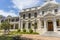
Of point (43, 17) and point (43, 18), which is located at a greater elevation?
point (43, 17)

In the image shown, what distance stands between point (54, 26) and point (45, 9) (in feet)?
22.9

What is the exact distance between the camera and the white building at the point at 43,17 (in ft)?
115

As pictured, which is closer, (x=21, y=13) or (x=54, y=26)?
(x=54, y=26)

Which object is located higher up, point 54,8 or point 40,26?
point 54,8

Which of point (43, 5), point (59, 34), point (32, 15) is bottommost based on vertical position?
point (59, 34)

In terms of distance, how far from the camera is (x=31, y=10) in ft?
138

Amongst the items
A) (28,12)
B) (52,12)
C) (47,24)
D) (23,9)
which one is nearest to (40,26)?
(47,24)

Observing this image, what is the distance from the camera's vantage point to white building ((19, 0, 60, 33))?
35.1 m

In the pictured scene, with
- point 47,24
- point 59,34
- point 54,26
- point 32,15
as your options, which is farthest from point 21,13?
point 59,34

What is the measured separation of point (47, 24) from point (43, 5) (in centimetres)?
659

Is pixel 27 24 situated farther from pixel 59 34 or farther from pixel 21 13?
pixel 59 34

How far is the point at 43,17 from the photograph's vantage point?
36094 millimetres

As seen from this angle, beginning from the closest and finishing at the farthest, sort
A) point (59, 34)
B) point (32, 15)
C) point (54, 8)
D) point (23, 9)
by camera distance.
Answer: point (59, 34)
point (54, 8)
point (32, 15)
point (23, 9)

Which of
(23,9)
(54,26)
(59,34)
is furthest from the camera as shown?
(23,9)
